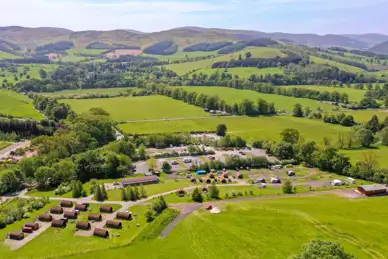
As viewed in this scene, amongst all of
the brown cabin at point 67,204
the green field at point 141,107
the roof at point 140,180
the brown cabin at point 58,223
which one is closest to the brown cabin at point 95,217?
the brown cabin at point 58,223

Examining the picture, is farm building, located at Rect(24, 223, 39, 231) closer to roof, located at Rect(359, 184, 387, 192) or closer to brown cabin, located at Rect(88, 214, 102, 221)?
brown cabin, located at Rect(88, 214, 102, 221)

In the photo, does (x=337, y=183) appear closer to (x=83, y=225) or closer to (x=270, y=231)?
(x=270, y=231)

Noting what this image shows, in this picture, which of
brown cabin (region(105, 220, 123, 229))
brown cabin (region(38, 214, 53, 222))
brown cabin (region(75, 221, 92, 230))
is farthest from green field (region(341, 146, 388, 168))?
brown cabin (region(38, 214, 53, 222))

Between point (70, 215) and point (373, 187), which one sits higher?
Answer: point (373, 187)

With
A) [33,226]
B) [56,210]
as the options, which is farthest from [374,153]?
[33,226]

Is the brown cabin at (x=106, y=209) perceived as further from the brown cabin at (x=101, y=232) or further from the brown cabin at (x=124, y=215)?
the brown cabin at (x=101, y=232)

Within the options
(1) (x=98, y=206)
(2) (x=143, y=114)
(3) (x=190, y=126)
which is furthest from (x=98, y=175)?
(2) (x=143, y=114)
